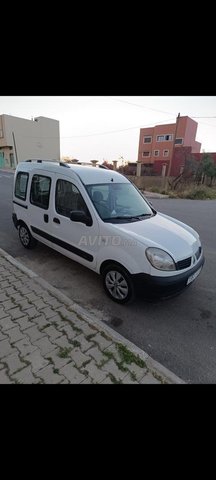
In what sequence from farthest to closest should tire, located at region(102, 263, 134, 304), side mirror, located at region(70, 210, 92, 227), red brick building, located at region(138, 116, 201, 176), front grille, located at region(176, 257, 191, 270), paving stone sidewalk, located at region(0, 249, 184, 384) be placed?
red brick building, located at region(138, 116, 201, 176) → side mirror, located at region(70, 210, 92, 227) → tire, located at region(102, 263, 134, 304) → front grille, located at region(176, 257, 191, 270) → paving stone sidewalk, located at region(0, 249, 184, 384)

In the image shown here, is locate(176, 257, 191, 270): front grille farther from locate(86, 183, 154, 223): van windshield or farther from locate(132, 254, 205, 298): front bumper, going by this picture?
locate(86, 183, 154, 223): van windshield

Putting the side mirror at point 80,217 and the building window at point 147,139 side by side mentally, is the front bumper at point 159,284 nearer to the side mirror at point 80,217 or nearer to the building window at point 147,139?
the side mirror at point 80,217

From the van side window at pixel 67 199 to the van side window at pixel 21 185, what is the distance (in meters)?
1.16

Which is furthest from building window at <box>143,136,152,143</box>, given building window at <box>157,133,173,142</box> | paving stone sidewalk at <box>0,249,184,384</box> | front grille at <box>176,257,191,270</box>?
paving stone sidewalk at <box>0,249,184,384</box>

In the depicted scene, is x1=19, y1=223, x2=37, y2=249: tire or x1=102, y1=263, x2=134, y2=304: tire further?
x1=19, y1=223, x2=37, y2=249: tire

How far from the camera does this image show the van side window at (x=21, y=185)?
4.57 metres

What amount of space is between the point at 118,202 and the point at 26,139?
4069cm

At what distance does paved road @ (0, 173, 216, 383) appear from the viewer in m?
2.28

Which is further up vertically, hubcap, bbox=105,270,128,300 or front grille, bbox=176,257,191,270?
front grille, bbox=176,257,191,270

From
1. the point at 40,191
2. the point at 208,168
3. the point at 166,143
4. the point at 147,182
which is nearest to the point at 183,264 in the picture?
the point at 40,191

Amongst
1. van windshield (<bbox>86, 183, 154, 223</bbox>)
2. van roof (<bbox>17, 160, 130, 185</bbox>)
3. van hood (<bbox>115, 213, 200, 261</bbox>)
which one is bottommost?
van hood (<bbox>115, 213, 200, 261</bbox>)

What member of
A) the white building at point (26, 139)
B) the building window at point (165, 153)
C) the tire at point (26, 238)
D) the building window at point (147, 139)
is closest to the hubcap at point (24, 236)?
the tire at point (26, 238)

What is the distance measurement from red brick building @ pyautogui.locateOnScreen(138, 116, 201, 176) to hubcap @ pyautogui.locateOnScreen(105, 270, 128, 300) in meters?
27.9
